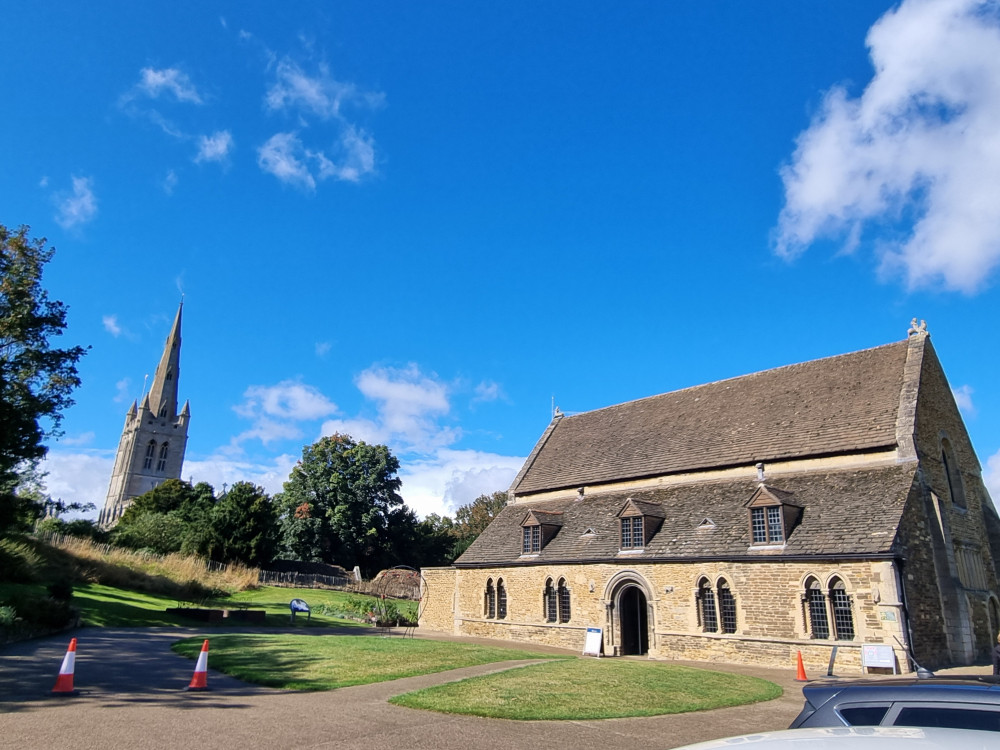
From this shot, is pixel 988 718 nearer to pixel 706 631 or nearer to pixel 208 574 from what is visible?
pixel 706 631

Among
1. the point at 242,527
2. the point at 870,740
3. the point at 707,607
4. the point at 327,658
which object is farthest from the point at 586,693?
the point at 242,527

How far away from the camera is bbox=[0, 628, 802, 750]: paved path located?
27.2ft

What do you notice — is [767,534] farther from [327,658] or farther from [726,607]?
[327,658]

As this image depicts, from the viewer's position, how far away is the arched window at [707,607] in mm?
22203

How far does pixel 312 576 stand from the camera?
4691 centimetres

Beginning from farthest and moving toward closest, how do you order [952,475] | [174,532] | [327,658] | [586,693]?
[174,532] < [952,475] < [327,658] < [586,693]

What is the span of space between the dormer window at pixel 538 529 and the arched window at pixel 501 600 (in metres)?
1.93

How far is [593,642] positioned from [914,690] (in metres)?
21.3

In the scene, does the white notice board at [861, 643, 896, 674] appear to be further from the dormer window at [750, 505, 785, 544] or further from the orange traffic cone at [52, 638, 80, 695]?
the orange traffic cone at [52, 638, 80, 695]

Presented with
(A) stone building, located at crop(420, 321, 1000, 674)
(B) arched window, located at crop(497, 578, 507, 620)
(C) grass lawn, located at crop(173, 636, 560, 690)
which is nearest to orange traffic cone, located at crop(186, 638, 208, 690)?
(C) grass lawn, located at crop(173, 636, 560, 690)

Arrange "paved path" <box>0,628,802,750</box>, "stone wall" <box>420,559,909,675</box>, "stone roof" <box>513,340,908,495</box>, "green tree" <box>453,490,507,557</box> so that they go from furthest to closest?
"green tree" <box>453,490,507,557</box> → "stone roof" <box>513,340,908,495</box> → "stone wall" <box>420,559,909,675</box> → "paved path" <box>0,628,802,750</box>

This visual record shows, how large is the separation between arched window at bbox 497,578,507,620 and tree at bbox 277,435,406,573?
Result: 2893 centimetres

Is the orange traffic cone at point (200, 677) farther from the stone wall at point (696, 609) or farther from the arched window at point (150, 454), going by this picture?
the arched window at point (150, 454)

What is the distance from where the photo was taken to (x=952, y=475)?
25.0 m
